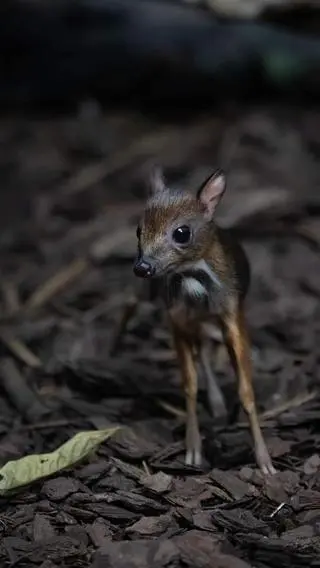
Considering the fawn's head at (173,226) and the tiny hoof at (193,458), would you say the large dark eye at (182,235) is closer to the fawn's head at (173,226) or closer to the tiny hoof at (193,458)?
the fawn's head at (173,226)

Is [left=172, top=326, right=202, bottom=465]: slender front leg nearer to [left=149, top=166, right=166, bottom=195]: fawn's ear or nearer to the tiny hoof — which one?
the tiny hoof

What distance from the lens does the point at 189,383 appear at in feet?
14.0

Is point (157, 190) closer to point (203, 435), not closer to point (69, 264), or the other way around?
point (203, 435)

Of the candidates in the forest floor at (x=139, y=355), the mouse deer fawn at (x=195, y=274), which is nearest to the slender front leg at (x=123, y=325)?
the forest floor at (x=139, y=355)

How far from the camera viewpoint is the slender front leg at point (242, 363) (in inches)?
161

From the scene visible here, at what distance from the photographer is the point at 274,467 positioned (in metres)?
4.08

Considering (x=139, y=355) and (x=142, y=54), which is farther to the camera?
(x=142, y=54)

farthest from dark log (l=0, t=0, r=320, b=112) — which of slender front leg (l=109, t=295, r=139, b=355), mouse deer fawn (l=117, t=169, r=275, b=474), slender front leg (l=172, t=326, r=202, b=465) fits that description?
slender front leg (l=172, t=326, r=202, b=465)

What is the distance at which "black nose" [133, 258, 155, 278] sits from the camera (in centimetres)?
381

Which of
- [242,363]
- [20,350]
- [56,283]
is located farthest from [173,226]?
[56,283]

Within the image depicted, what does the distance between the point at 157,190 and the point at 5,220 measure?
9.66 ft

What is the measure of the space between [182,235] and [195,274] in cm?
20

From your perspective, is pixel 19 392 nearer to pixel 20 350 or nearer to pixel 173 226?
pixel 20 350

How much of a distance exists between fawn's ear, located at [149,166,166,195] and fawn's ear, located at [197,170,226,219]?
A: 144mm
